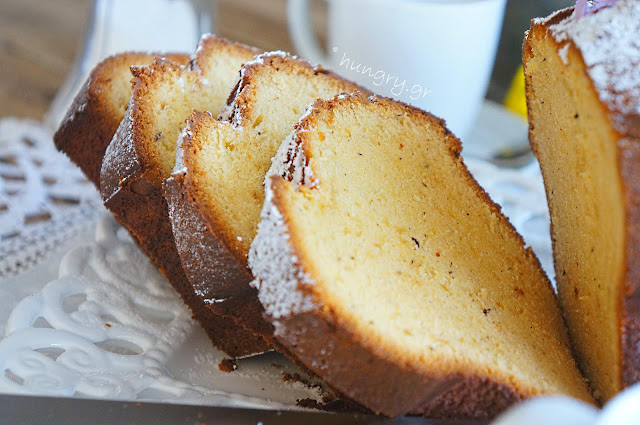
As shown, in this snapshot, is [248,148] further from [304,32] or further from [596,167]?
[304,32]

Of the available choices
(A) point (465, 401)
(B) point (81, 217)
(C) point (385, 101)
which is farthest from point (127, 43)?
(A) point (465, 401)

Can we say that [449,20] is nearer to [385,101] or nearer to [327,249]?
[385,101]

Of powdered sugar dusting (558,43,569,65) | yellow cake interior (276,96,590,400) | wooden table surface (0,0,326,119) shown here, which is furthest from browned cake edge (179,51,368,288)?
wooden table surface (0,0,326,119)

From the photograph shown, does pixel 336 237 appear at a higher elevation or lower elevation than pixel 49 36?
higher

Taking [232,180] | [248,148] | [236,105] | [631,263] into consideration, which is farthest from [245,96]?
[631,263]

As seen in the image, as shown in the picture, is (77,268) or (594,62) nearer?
(594,62)

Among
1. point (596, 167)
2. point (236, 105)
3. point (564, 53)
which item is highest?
point (564, 53)
